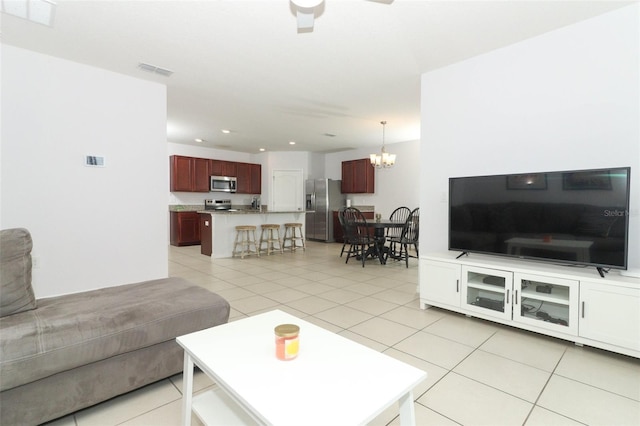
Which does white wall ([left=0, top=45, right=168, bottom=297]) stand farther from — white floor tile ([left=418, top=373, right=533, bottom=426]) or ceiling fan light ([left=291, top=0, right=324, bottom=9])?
white floor tile ([left=418, top=373, right=533, bottom=426])

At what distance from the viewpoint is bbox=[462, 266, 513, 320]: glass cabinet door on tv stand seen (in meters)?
2.59

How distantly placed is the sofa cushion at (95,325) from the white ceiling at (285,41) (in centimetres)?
→ 221

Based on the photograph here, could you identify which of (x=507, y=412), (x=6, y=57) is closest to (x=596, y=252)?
(x=507, y=412)

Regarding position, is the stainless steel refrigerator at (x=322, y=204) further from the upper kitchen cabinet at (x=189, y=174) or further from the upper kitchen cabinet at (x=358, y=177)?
the upper kitchen cabinet at (x=189, y=174)

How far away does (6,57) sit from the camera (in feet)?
9.72

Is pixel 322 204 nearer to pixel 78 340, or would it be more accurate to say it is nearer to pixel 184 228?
pixel 184 228

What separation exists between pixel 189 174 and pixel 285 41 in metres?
5.67

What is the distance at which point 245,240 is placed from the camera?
21.1 feet

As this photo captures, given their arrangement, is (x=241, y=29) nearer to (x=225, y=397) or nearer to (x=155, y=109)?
(x=155, y=109)

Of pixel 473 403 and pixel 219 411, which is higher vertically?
pixel 219 411

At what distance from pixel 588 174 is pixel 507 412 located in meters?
1.85

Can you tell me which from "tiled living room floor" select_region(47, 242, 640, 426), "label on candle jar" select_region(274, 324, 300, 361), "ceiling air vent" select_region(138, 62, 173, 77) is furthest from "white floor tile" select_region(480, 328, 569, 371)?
"ceiling air vent" select_region(138, 62, 173, 77)

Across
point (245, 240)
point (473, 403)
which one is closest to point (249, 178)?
point (245, 240)

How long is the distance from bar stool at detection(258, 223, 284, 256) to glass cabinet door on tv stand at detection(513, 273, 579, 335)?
4.79 m
